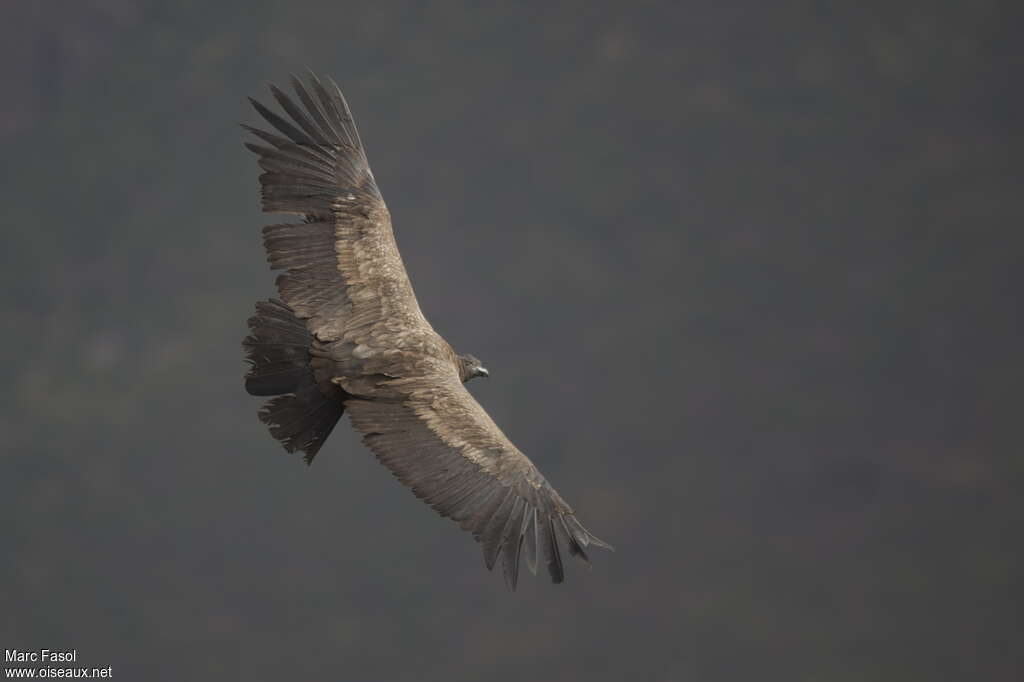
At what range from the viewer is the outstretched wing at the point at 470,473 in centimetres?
1177

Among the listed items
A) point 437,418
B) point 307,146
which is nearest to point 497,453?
point 437,418

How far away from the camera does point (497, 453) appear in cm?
1212

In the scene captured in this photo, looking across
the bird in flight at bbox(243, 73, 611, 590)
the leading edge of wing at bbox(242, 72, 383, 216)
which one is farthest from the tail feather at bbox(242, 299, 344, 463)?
the leading edge of wing at bbox(242, 72, 383, 216)

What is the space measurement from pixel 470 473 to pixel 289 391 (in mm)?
1556

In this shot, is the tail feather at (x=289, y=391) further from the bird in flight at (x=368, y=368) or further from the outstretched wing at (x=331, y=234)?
the outstretched wing at (x=331, y=234)

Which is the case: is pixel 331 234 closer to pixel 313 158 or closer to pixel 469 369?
pixel 313 158

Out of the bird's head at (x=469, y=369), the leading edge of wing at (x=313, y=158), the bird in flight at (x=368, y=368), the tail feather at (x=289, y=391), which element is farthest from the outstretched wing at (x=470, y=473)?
the leading edge of wing at (x=313, y=158)

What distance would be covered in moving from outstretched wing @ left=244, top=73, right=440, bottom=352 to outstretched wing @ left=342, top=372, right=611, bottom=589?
1.90 feet

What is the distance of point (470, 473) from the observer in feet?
39.4

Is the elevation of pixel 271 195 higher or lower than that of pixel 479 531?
higher

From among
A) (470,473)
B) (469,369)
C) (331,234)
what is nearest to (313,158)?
(331,234)

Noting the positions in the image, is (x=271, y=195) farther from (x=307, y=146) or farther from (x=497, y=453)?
(x=497, y=453)

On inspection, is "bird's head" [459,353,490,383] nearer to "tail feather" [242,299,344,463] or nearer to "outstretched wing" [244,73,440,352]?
"outstretched wing" [244,73,440,352]

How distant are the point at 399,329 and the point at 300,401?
977 millimetres
